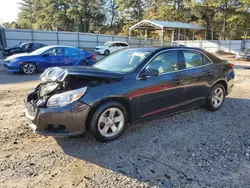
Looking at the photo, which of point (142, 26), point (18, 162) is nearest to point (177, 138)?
point (18, 162)

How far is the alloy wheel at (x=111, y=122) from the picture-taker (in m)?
3.59

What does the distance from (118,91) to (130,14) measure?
43.0 meters

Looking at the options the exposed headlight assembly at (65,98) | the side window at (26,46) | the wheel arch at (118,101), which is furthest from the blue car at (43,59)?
the side window at (26,46)

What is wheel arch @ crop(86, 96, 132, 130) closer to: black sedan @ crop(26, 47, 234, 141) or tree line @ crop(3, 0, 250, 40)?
black sedan @ crop(26, 47, 234, 141)

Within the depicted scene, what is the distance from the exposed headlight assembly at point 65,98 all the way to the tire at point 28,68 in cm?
793

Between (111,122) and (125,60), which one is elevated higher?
(125,60)

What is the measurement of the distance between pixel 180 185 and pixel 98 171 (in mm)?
1037

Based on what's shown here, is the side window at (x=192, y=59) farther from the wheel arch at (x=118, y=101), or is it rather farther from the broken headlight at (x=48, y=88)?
the broken headlight at (x=48, y=88)

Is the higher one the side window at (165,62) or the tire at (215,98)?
the side window at (165,62)

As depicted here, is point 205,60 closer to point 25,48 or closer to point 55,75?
point 55,75

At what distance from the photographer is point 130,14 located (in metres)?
43.8

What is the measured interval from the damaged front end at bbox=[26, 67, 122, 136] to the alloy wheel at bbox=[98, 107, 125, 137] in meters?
0.32

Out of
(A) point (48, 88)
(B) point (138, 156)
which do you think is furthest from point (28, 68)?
(B) point (138, 156)

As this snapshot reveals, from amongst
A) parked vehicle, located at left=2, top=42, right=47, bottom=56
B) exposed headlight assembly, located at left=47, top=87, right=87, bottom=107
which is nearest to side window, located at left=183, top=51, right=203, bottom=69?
exposed headlight assembly, located at left=47, top=87, right=87, bottom=107
